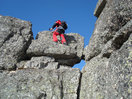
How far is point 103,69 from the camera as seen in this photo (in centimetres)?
421

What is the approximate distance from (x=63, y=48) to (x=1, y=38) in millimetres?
2524

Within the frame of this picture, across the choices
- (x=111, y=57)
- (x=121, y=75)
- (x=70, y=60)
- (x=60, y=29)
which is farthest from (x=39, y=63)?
(x=121, y=75)

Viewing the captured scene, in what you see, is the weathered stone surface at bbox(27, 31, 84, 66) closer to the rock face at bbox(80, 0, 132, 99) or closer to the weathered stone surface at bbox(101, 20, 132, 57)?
the rock face at bbox(80, 0, 132, 99)

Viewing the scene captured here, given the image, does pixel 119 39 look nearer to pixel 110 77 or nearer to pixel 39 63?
pixel 110 77

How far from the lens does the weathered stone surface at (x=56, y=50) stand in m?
6.20

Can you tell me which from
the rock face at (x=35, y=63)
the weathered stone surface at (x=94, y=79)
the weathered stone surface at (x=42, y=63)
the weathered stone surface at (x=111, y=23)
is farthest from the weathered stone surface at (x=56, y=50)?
the weathered stone surface at (x=94, y=79)

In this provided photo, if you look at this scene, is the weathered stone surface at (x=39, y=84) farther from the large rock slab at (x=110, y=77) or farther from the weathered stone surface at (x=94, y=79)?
the large rock slab at (x=110, y=77)

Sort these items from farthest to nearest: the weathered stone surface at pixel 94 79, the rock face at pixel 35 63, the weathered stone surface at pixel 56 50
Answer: the weathered stone surface at pixel 56 50 → the rock face at pixel 35 63 → the weathered stone surface at pixel 94 79

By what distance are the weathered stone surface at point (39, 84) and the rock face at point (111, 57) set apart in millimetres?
409

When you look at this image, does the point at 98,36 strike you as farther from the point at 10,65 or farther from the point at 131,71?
the point at 10,65

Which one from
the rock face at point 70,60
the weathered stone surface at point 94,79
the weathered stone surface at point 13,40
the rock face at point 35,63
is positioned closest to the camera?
the rock face at point 70,60

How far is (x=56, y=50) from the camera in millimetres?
6207

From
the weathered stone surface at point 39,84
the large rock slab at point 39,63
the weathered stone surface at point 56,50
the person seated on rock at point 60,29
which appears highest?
the person seated on rock at point 60,29

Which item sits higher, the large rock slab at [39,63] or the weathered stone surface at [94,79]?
the large rock slab at [39,63]
